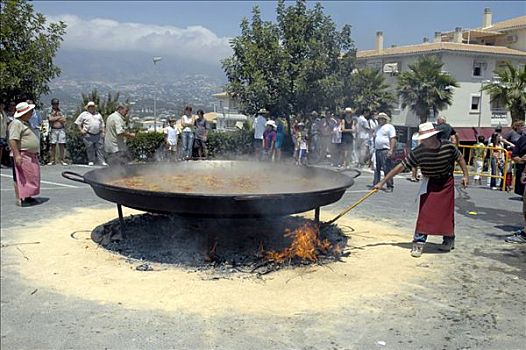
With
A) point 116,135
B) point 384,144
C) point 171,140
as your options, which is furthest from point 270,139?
A: point 116,135

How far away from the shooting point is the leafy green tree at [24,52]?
12383 millimetres

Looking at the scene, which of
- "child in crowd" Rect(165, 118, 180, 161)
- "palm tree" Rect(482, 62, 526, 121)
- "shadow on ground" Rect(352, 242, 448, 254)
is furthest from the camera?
"palm tree" Rect(482, 62, 526, 121)

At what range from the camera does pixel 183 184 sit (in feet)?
21.4

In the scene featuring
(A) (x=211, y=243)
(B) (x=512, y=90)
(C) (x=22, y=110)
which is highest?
(B) (x=512, y=90)

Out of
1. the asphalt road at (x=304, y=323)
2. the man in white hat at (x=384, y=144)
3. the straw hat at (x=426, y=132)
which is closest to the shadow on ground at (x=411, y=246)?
the asphalt road at (x=304, y=323)

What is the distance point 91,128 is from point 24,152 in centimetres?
470

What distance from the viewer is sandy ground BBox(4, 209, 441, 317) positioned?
4.39 m

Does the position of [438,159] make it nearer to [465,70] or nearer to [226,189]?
[226,189]

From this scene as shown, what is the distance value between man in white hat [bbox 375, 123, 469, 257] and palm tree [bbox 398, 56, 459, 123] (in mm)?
24579

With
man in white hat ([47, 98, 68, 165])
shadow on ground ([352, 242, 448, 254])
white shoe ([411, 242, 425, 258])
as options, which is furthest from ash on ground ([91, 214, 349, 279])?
man in white hat ([47, 98, 68, 165])

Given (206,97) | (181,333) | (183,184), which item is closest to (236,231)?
(183,184)

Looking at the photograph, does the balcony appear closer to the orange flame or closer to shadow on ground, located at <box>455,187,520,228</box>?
shadow on ground, located at <box>455,187,520,228</box>

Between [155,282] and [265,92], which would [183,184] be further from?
[265,92]

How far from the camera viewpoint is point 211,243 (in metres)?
5.61
